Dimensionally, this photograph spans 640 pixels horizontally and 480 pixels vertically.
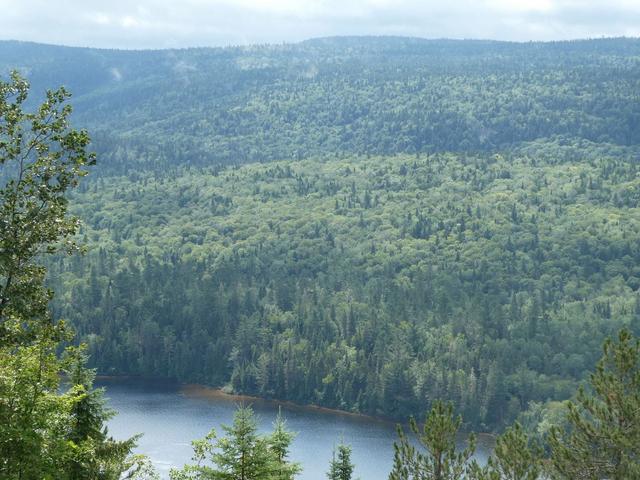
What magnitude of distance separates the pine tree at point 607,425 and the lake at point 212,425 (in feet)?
217

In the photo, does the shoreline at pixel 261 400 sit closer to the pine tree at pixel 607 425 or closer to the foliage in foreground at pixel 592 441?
the foliage in foreground at pixel 592 441

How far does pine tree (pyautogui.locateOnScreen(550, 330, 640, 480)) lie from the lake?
66.1 meters

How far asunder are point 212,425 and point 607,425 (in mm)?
101798

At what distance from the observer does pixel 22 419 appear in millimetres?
28938

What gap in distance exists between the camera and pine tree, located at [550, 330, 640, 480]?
40844mm

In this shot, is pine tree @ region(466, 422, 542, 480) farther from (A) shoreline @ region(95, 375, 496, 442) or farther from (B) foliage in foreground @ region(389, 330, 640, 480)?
(A) shoreline @ region(95, 375, 496, 442)

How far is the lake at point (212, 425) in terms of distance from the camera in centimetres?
11812

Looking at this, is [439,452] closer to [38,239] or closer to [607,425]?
[607,425]

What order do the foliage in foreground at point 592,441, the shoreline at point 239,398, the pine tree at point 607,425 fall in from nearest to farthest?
the foliage in foreground at point 592,441 → the pine tree at point 607,425 → the shoreline at point 239,398

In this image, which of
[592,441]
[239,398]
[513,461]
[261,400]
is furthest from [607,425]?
[239,398]

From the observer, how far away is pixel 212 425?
455 ft

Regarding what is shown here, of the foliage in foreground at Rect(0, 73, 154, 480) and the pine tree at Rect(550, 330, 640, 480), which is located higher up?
the foliage in foreground at Rect(0, 73, 154, 480)

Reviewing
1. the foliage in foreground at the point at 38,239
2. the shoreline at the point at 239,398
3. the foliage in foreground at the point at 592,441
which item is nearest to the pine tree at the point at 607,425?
the foliage in foreground at the point at 592,441

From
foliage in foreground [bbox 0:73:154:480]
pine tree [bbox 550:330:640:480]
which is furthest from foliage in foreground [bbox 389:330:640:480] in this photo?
foliage in foreground [bbox 0:73:154:480]
